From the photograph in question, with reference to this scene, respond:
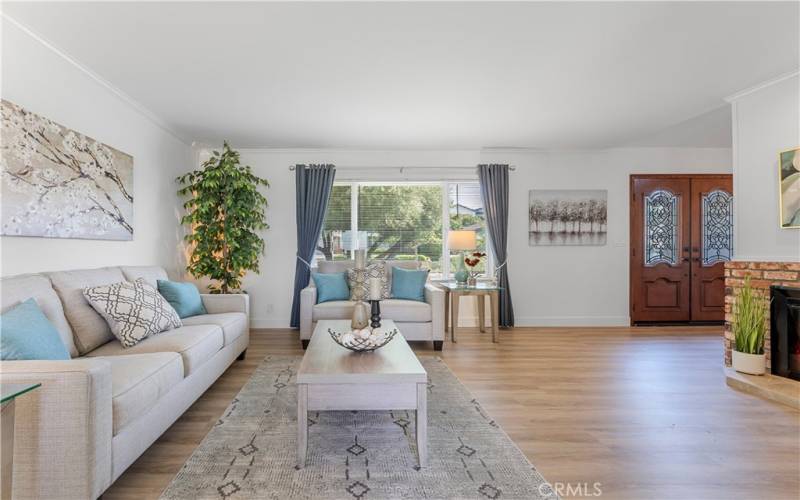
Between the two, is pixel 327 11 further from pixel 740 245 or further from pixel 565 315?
pixel 565 315

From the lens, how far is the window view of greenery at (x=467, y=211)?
5363 millimetres

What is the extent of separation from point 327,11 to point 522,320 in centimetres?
434

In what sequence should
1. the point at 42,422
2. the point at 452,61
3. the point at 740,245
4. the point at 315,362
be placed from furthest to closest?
1. the point at 740,245
2. the point at 452,61
3. the point at 315,362
4. the point at 42,422

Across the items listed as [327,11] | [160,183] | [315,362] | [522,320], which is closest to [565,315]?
[522,320]

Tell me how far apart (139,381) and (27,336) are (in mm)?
472

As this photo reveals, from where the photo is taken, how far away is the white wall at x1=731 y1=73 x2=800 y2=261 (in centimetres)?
303

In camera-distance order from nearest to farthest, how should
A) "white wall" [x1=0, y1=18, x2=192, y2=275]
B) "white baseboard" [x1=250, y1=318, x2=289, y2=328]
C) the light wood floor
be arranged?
1. the light wood floor
2. "white wall" [x1=0, y1=18, x2=192, y2=275]
3. "white baseboard" [x1=250, y1=318, x2=289, y2=328]

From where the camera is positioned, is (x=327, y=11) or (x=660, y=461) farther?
(x=327, y=11)

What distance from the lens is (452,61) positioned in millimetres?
2740

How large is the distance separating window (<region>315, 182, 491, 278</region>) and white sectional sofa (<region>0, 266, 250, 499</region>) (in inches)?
104

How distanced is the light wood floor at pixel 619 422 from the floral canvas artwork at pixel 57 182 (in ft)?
4.95

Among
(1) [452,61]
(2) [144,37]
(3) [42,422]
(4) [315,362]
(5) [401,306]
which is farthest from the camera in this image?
(5) [401,306]

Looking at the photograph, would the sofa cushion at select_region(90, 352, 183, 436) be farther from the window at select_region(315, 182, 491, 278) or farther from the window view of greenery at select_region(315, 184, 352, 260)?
the window at select_region(315, 182, 491, 278)
